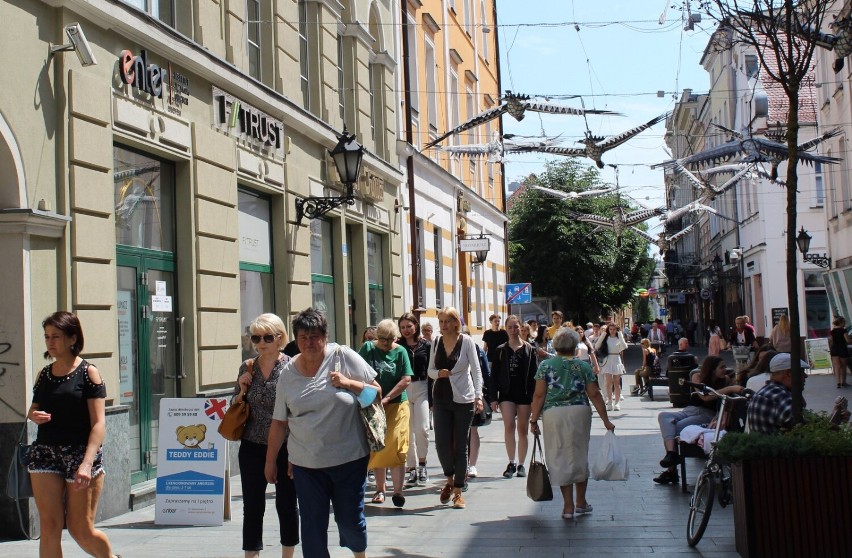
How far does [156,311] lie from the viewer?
1131cm

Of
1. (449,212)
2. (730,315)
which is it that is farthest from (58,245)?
(730,315)

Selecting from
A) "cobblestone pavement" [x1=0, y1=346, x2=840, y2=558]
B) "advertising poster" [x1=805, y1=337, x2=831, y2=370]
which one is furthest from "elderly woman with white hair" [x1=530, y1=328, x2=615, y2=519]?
"advertising poster" [x1=805, y1=337, x2=831, y2=370]

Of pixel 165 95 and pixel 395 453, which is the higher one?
pixel 165 95

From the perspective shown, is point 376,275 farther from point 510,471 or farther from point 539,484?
point 539,484

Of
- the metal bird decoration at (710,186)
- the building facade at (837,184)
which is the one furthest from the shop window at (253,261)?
the building facade at (837,184)

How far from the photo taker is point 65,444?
6371mm

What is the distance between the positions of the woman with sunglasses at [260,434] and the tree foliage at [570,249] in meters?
46.2

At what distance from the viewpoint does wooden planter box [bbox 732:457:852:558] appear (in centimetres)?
678

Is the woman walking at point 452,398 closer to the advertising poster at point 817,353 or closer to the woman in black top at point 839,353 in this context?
the woman in black top at point 839,353

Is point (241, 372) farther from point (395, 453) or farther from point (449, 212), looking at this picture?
point (449, 212)

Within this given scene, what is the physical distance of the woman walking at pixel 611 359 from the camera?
20.4 meters

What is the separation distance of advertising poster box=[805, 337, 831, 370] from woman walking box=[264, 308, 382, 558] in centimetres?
2525

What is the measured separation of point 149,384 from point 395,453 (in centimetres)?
304

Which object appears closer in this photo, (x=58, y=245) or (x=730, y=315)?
(x=58, y=245)
